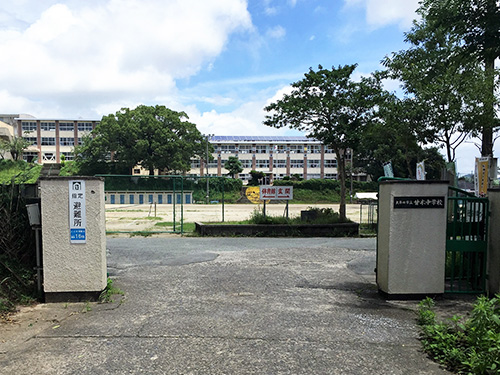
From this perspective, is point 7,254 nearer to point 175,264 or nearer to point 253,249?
point 175,264

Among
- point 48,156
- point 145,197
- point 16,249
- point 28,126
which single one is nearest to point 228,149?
point 48,156

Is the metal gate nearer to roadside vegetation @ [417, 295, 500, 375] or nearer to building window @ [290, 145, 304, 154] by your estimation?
roadside vegetation @ [417, 295, 500, 375]

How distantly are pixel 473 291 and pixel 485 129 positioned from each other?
32.9ft

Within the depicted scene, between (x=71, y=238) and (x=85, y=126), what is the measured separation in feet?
265

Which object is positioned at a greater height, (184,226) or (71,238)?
(71,238)

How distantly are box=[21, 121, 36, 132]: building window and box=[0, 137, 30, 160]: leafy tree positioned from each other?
11.1 m

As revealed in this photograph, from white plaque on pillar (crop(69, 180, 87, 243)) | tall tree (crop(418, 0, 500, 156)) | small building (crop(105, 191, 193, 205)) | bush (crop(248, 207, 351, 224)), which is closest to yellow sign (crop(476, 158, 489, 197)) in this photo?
tall tree (crop(418, 0, 500, 156))

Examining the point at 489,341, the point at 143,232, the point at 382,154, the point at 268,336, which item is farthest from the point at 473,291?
the point at 382,154

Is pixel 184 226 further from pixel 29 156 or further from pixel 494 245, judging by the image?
pixel 29 156

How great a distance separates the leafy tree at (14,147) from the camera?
64731mm

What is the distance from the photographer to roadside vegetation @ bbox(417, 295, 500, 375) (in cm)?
363

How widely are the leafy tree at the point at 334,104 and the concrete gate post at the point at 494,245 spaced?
33.5ft

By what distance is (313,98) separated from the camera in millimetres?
16453

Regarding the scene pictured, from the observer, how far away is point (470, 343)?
4109 mm
